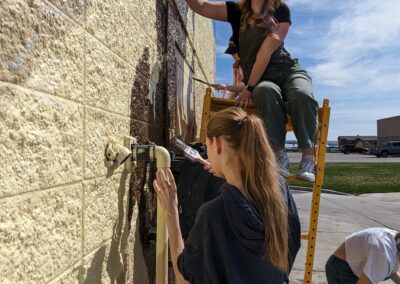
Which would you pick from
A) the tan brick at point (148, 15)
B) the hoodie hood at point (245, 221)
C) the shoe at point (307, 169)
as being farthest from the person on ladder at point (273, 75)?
the hoodie hood at point (245, 221)

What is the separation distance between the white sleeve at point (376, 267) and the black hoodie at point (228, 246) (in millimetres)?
1817

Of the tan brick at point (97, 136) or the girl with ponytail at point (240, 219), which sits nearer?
the girl with ponytail at point (240, 219)

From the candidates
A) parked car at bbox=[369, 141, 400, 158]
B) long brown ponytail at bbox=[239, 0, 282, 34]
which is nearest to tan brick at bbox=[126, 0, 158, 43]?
long brown ponytail at bbox=[239, 0, 282, 34]

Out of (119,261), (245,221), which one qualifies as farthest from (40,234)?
(119,261)

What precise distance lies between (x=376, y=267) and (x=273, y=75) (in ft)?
5.27

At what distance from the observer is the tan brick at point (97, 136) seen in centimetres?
195

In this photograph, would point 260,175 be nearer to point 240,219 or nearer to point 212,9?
point 240,219

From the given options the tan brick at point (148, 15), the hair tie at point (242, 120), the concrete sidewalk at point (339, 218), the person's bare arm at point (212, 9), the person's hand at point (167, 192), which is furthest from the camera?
the concrete sidewalk at point (339, 218)

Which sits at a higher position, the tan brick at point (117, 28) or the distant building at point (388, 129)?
the distant building at point (388, 129)

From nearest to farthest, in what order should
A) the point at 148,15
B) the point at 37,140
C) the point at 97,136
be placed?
the point at 37,140
the point at 97,136
the point at 148,15

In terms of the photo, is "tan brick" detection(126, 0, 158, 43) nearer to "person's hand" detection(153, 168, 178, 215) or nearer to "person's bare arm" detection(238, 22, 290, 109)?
"person's bare arm" detection(238, 22, 290, 109)

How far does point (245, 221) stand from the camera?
1.68 meters

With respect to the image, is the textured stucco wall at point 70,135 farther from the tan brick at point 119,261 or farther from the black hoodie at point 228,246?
the black hoodie at point 228,246

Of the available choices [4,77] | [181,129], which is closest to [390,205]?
[181,129]
